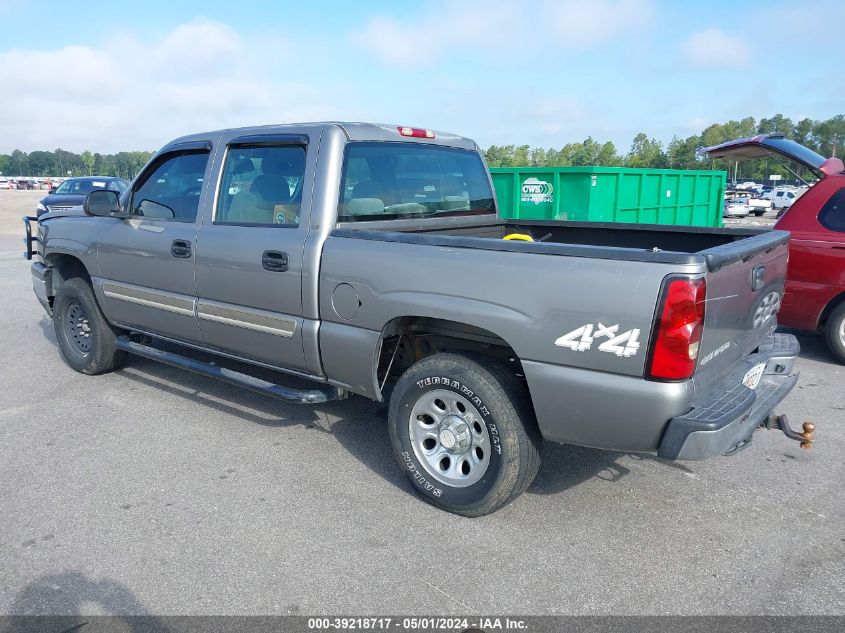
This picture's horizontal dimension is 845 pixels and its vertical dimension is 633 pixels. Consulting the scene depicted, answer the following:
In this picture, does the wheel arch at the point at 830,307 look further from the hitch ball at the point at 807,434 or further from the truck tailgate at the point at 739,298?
the hitch ball at the point at 807,434

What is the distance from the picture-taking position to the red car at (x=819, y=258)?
598 centimetres

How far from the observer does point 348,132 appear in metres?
3.95

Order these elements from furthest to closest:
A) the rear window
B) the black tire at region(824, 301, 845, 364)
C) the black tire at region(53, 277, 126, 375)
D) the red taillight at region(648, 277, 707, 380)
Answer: the black tire at region(824, 301, 845, 364)
the black tire at region(53, 277, 126, 375)
the rear window
the red taillight at region(648, 277, 707, 380)

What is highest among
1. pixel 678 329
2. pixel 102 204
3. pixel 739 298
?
pixel 102 204

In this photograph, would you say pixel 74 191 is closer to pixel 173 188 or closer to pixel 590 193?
pixel 590 193

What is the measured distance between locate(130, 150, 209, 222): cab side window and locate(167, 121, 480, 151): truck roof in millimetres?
140

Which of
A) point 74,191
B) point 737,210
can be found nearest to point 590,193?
point 74,191

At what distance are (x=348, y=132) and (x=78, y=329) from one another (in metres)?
3.42

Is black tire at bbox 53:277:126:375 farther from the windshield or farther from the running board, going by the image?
the windshield

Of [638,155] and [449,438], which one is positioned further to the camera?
[638,155]

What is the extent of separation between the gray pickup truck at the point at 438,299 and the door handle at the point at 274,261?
11 millimetres

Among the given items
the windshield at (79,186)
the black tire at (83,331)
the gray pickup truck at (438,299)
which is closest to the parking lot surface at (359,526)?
the gray pickup truck at (438,299)

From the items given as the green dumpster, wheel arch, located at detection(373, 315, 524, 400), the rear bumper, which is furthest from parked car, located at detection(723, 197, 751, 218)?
wheel arch, located at detection(373, 315, 524, 400)

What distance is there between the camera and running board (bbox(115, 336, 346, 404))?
390cm
